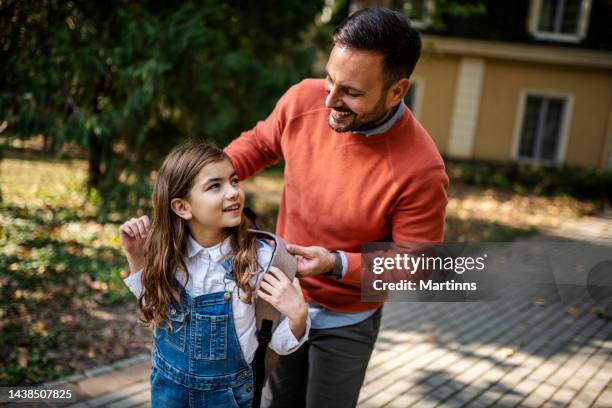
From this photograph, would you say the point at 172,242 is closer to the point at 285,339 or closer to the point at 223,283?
the point at 223,283

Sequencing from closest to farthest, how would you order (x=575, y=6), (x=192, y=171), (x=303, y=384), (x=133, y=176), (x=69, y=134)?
(x=192, y=171) → (x=303, y=384) → (x=69, y=134) → (x=133, y=176) → (x=575, y=6)

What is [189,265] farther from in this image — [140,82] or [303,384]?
[140,82]

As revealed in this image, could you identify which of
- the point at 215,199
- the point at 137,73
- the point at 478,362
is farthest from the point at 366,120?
the point at 137,73

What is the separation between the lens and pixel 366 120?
81.6 inches

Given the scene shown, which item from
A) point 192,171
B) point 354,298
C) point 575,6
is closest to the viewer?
point 192,171

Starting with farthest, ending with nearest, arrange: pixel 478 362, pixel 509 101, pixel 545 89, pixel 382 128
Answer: pixel 509 101, pixel 545 89, pixel 478 362, pixel 382 128

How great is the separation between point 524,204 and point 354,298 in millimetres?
11718

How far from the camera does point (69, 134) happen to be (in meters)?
6.05

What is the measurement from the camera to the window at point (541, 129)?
1661cm

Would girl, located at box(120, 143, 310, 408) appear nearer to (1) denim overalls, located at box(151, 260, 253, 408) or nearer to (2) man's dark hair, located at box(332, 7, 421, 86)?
(1) denim overalls, located at box(151, 260, 253, 408)

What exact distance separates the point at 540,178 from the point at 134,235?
48.9ft

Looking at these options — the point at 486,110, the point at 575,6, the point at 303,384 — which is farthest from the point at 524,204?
the point at 303,384

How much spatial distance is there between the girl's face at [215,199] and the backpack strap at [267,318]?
0.15 m

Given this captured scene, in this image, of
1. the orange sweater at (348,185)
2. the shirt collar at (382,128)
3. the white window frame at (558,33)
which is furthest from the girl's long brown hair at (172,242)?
the white window frame at (558,33)
